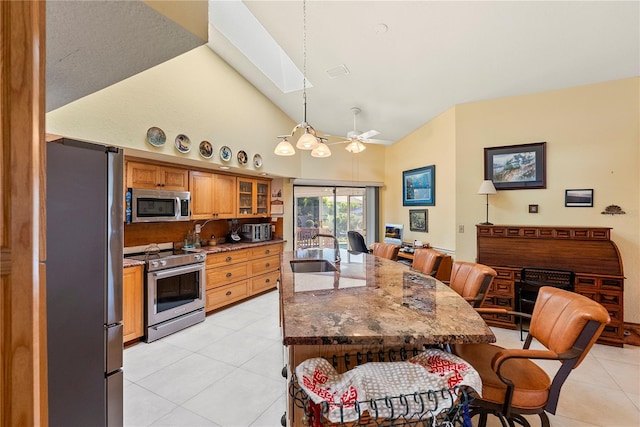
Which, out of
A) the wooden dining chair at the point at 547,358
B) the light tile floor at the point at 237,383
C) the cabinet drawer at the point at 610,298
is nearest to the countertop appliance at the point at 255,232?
the light tile floor at the point at 237,383

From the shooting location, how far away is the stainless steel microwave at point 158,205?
303 cm

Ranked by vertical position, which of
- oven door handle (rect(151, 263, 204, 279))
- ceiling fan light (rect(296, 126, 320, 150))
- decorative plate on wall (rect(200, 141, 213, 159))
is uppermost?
decorative plate on wall (rect(200, 141, 213, 159))

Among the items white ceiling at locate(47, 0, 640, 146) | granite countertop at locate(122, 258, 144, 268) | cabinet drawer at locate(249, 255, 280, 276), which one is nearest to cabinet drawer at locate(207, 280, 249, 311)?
cabinet drawer at locate(249, 255, 280, 276)

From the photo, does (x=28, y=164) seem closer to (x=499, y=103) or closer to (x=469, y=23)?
(x=469, y=23)

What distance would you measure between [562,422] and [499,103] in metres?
3.63

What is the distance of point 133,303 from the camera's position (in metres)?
2.89

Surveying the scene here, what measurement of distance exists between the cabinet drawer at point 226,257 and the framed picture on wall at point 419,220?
3.15 metres

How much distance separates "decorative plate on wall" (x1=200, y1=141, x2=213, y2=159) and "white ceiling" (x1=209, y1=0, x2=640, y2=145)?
1.24 metres

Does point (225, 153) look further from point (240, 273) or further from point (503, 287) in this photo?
point (503, 287)

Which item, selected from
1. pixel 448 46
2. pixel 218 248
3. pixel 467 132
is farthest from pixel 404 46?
pixel 218 248

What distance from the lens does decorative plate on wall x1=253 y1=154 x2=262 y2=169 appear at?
429 centimetres

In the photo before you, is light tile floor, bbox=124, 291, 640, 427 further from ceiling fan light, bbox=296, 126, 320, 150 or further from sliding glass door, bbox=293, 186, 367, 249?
sliding glass door, bbox=293, 186, 367, 249

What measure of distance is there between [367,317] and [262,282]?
12.2ft

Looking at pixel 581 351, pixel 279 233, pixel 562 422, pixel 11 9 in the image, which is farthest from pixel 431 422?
pixel 279 233
